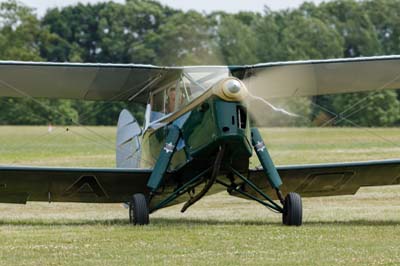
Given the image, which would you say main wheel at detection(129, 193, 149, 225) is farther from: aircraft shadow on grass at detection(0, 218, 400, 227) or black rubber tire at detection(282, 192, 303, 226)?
black rubber tire at detection(282, 192, 303, 226)

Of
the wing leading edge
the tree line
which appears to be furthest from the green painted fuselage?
the tree line

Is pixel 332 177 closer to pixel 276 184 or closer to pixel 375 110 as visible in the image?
pixel 276 184

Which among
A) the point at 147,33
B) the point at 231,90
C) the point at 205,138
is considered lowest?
the point at 205,138

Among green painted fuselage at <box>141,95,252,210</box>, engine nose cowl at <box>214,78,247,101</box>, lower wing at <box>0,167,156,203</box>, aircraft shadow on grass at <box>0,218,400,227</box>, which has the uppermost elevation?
engine nose cowl at <box>214,78,247,101</box>

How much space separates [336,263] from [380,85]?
677cm

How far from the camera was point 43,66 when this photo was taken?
1447 centimetres

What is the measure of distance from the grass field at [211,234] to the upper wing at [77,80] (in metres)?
1.76

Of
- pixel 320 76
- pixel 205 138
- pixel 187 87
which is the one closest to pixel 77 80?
pixel 187 87

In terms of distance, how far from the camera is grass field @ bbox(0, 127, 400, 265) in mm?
10148

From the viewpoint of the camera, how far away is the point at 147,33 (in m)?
40.7

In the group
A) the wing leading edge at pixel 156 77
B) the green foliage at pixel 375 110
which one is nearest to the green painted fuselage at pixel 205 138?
the wing leading edge at pixel 156 77

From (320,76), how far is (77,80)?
335 centimetres

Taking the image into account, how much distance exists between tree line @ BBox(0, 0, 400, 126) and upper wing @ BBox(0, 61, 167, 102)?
18196 millimetres

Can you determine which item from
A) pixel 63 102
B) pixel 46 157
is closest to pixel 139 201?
pixel 46 157
